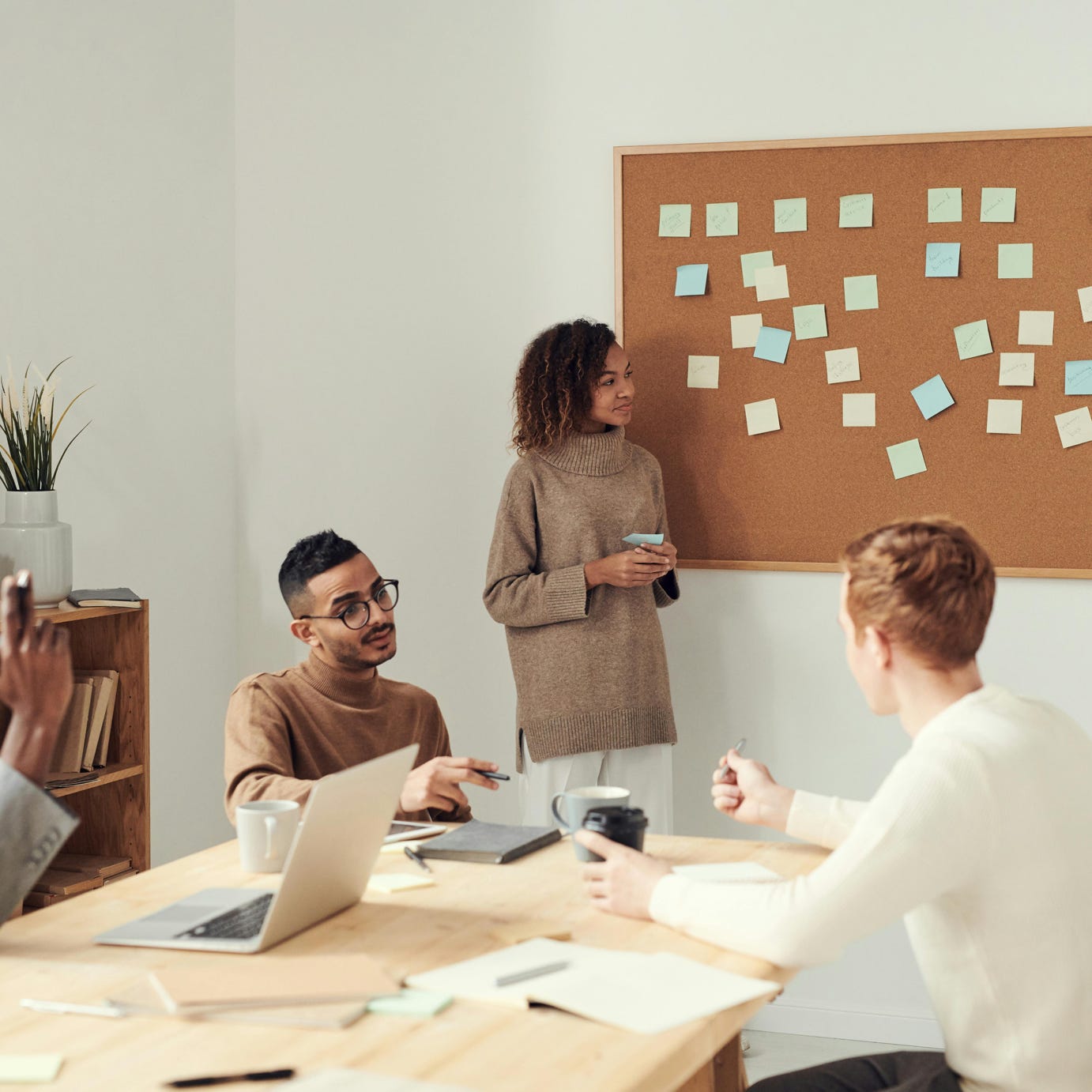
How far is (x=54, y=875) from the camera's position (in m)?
2.67

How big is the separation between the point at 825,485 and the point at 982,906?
197 cm

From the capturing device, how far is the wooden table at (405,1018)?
41.9 inches

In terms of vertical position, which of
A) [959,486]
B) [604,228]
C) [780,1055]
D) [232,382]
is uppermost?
[604,228]

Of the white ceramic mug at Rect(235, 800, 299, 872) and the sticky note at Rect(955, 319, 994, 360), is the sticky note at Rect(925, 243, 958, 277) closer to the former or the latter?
the sticky note at Rect(955, 319, 994, 360)

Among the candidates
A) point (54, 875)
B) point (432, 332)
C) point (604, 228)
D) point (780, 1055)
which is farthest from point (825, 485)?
point (54, 875)

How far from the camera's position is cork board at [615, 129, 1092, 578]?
10.1 ft

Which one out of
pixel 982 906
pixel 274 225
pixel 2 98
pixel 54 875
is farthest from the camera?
pixel 274 225

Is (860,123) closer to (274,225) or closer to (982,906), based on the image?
(274,225)

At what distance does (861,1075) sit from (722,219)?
2232 mm

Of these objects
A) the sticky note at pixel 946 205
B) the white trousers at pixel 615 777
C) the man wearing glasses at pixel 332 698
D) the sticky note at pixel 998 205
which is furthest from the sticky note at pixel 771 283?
the man wearing glasses at pixel 332 698

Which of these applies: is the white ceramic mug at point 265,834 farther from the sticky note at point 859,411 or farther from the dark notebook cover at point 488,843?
the sticky note at point 859,411

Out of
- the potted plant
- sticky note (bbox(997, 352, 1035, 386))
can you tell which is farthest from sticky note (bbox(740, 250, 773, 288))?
the potted plant

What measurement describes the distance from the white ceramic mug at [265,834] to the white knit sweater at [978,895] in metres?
0.50

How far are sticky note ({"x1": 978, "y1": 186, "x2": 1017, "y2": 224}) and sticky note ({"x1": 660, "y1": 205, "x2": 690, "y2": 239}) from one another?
70cm
